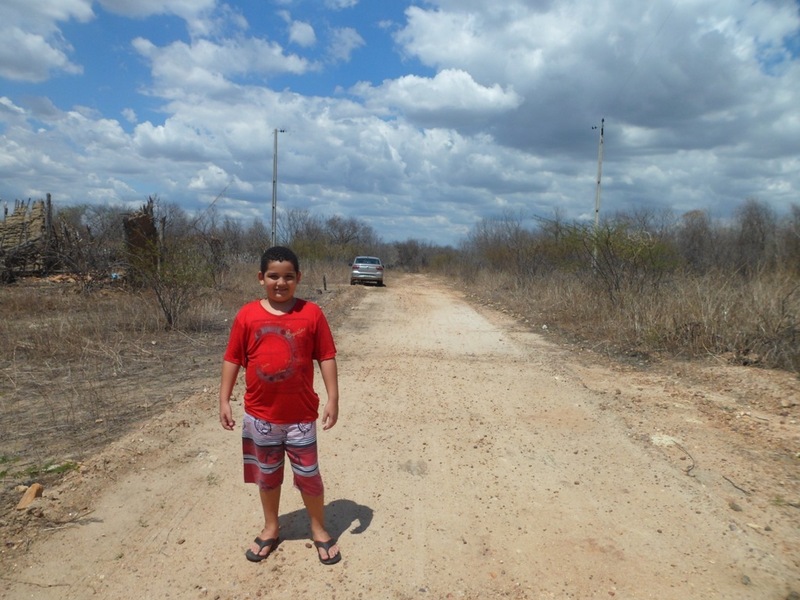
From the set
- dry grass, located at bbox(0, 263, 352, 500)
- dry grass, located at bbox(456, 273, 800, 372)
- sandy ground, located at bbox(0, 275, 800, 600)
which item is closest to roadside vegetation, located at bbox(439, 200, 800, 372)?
dry grass, located at bbox(456, 273, 800, 372)

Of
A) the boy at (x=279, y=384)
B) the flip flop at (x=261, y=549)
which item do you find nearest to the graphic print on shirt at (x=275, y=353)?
the boy at (x=279, y=384)

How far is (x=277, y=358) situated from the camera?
3207 millimetres

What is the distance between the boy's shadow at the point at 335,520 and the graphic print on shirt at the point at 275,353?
1073 mm

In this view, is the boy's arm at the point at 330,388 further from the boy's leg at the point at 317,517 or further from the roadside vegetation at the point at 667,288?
the roadside vegetation at the point at 667,288

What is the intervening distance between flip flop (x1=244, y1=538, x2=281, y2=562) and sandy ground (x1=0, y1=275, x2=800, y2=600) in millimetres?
38

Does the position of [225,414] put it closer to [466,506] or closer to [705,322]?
[466,506]

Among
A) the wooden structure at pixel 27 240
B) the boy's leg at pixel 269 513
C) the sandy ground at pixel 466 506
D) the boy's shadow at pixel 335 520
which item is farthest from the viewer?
the wooden structure at pixel 27 240

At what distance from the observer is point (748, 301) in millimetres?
8828

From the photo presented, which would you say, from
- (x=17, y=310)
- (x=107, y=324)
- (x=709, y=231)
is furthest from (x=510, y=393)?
(x=709, y=231)

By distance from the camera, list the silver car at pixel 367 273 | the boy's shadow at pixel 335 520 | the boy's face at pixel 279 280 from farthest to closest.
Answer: the silver car at pixel 367 273, the boy's shadow at pixel 335 520, the boy's face at pixel 279 280

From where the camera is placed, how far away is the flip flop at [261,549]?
3277 millimetres

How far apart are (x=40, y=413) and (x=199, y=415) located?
62.4 inches

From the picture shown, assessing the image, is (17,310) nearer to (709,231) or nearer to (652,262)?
(652,262)

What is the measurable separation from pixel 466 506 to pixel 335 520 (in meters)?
0.90
